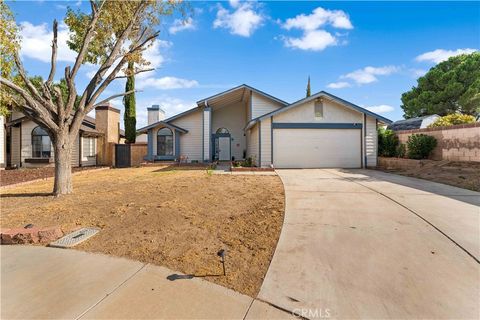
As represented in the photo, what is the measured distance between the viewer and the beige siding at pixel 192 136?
2081 centimetres

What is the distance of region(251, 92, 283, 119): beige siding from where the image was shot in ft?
63.0

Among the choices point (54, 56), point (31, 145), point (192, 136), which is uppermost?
point (54, 56)

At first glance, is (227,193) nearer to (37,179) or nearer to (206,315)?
(206,315)

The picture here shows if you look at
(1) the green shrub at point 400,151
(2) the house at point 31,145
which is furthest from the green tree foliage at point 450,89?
(2) the house at point 31,145

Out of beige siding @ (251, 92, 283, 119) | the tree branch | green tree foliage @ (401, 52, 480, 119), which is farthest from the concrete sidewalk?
green tree foliage @ (401, 52, 480, 119)

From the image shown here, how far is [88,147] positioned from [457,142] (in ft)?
75.2

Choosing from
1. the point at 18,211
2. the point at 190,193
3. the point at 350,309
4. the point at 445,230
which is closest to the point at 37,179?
the point at 18,211

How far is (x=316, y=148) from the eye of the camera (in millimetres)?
15898

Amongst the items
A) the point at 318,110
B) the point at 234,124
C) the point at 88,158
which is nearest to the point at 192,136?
the point at 234,124

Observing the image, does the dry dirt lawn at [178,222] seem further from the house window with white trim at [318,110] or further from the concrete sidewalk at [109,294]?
the house window with white trim at [318,110]

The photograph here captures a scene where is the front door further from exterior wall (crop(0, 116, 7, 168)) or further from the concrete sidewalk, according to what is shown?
the concrete sidewalk

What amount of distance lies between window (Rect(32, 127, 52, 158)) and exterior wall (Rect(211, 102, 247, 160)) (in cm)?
1185

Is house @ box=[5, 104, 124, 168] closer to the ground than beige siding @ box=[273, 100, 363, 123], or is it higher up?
closer to the ground

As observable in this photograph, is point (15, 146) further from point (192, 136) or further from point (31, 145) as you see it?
point (192, 136)
